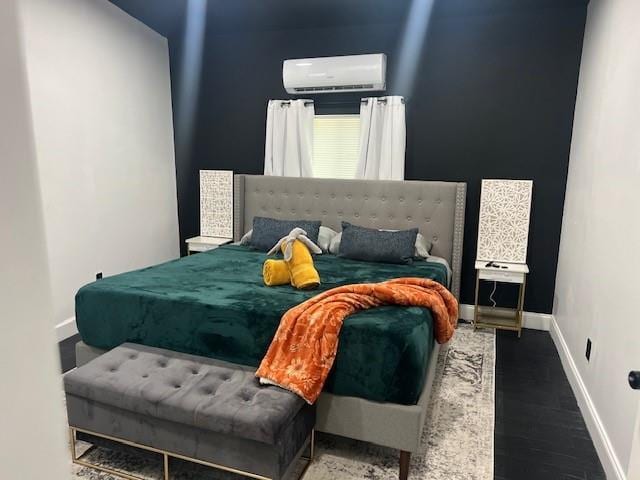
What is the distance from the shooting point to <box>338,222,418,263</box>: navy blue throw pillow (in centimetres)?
370

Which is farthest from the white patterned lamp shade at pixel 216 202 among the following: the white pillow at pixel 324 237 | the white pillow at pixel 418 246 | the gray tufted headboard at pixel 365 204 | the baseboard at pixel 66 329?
the baseboard at pixel 66 329

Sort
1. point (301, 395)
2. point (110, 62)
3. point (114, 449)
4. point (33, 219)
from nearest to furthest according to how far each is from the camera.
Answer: point (33, 219)
point (301, 395)
point (114, 449)
point (110, 62)

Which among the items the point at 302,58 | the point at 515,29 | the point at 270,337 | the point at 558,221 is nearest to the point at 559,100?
the point at 515,29

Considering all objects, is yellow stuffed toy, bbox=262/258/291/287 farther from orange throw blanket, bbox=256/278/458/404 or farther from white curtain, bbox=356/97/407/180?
white curtain, bbox=356/97/407/180

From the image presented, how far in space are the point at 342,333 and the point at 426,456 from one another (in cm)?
78

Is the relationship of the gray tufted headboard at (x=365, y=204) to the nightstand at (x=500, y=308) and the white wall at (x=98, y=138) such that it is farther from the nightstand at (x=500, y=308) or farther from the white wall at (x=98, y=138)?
the white wall at (x=98, y=138)

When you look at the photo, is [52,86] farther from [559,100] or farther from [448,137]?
[559,100]

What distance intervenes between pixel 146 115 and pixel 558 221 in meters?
4.16

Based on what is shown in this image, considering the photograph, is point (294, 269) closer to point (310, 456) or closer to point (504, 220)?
point (310, 456)

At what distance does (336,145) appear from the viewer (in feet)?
14.9

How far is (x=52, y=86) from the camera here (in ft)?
11.4

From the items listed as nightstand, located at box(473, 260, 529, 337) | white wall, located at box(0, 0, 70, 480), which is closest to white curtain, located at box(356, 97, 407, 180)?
nightstand, located at box(473, 260, 529, 337)

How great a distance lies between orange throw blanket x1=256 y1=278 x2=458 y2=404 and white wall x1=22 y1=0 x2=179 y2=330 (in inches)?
93.0

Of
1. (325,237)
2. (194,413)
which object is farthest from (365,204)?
(194,413)
